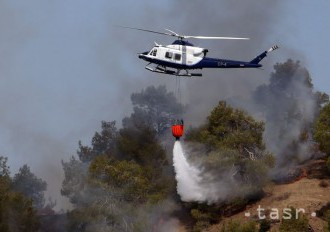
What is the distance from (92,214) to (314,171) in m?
31.1

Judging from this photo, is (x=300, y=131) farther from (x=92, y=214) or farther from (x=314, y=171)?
(x=92, y=214)

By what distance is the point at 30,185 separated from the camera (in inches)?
5423

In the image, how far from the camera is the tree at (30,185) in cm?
13362

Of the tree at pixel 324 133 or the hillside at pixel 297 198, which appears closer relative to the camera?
the tree at pixel 324 133

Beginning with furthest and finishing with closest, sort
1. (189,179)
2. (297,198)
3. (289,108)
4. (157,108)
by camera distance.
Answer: (157,108) < (289,108) < (297,198) < (189,179)

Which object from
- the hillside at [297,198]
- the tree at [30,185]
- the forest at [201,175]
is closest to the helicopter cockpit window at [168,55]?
the forest at [201,175]

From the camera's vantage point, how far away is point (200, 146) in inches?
3506

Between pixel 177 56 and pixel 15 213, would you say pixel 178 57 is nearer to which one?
pixel 177 56

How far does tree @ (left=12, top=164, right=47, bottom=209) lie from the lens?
5261 inches

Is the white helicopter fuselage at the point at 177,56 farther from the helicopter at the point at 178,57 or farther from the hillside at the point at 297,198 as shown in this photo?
the hillside at the point at 297,198

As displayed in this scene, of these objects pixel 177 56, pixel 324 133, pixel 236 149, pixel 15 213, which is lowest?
pixel 15 213

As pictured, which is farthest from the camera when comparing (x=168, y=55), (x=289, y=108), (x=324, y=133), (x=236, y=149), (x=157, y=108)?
(x=157, y=108)

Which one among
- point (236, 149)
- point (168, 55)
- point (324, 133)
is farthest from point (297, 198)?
point (168, 55)

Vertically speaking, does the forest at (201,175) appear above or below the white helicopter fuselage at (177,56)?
below
